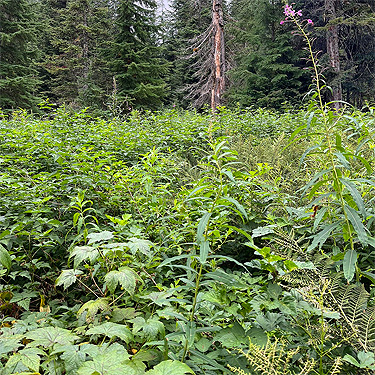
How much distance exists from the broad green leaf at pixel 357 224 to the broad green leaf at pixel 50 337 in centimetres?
140

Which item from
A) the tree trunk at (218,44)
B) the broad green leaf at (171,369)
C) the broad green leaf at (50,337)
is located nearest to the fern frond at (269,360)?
the broad green leaf at (171,369)

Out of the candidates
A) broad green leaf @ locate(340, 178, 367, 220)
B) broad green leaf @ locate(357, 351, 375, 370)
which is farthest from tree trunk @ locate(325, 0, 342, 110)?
broad green leaf @ locate(357, 351, 375, 370)

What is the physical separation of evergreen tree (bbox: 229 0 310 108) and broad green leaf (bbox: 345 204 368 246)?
41.3 ft

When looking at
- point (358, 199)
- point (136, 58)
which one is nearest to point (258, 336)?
point (358, 199)

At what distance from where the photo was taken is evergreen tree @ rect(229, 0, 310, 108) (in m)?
13.6

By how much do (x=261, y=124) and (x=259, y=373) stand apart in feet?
18.9

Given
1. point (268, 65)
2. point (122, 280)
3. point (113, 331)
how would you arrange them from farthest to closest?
point (268, 65), point (122, 280), point (113, 331)

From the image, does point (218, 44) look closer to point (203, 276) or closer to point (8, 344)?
point (203, 276)

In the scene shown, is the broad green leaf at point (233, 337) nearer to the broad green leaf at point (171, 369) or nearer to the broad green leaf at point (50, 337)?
the broad green leaf at point (171, 369)

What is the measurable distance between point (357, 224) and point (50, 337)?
5.04ft

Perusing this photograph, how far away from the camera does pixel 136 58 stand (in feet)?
46.8

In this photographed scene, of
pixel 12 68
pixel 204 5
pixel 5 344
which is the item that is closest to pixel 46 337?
pixel 5 344

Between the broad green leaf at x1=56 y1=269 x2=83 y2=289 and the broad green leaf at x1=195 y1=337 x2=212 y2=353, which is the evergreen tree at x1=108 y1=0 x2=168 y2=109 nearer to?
the broad green leaf at x1=56 y1=269 x2=83 y2=289

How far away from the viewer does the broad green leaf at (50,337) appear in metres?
1.15
